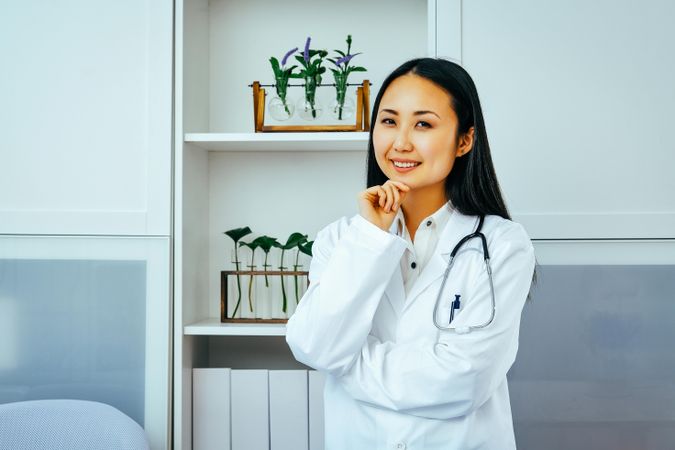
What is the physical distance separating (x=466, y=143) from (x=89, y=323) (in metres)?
1.16

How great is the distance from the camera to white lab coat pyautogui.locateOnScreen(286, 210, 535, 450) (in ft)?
4.00

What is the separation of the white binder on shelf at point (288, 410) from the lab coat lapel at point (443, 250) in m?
0.69

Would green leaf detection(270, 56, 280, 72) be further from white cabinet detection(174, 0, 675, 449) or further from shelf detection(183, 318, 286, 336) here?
shelf detection(183, 318, 286, 336)

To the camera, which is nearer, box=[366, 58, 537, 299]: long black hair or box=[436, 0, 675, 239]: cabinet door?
box=[366, 58, 537, 299]: long black hair

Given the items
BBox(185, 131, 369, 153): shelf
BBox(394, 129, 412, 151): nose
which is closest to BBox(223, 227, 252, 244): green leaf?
BBox(185, 131, 369, 153): shelf

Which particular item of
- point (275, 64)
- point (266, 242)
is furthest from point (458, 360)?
point (275, 64)

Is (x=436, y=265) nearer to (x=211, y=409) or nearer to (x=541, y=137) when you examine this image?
(x=541, y=137)

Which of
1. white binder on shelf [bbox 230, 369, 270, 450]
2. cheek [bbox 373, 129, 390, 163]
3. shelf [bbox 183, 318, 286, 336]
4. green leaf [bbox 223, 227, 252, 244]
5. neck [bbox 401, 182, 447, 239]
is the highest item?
cheek [bbox 373, 129, 390, 163]

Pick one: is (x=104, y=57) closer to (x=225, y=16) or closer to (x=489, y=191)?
(x=225, y=16)

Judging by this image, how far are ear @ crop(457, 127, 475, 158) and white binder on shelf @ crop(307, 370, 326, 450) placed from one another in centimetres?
84

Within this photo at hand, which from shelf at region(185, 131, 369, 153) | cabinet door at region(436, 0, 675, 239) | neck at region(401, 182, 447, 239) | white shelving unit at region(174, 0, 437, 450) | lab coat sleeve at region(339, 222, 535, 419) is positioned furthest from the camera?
white shelving unit at region(174, 0, 437, 450)

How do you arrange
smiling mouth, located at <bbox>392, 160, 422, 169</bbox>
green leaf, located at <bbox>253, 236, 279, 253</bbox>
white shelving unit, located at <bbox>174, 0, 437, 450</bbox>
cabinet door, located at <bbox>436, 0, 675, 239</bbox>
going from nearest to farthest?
1. smiling mouth, located at <bbox>392, 160, 422, 169</bbox>
2. cabinet door, located at <bbox>436, 0, 675, 239</bbox>
3. green leaf, located at <bbox>253, 236, 279, 253</bbox>
4. white shelving unit, located at <bbox>174, 0, 437, 450</bbox>

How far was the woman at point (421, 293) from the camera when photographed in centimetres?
123

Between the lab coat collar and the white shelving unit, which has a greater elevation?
the white shelving unit
